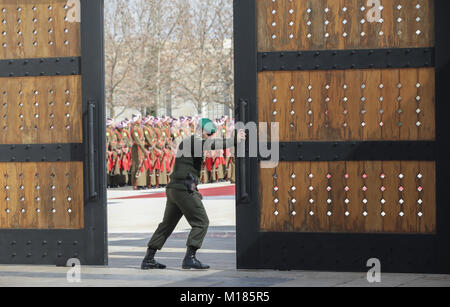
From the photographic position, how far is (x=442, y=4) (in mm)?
10078

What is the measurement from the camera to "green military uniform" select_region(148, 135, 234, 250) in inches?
437

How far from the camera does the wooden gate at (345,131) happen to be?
401 inches

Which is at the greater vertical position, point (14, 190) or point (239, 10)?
point (239, 10)

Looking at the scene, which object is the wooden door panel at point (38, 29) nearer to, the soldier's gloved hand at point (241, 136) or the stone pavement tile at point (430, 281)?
the soldier's gloved hand at point (241, 136)

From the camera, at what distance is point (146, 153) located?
28.0 meters

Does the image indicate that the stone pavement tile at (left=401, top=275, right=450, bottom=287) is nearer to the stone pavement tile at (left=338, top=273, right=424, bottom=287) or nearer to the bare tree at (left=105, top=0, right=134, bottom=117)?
the stone pavement tile at (left=338, top=273, right=424, bottom=287)

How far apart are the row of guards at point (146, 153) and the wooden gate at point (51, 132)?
15.8 meters

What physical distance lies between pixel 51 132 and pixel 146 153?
16.8 metres

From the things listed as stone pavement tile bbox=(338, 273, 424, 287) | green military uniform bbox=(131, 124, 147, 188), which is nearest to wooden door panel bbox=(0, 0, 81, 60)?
stone pavement tile bbox=(338, 273, 424, 287)

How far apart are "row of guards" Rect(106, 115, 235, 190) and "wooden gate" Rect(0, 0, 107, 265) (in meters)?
15.8

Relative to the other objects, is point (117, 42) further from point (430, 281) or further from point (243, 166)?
point (430, 281)

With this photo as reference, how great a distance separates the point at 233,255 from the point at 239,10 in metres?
3.15

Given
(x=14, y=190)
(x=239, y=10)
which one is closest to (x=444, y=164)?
(x=239, y=10)

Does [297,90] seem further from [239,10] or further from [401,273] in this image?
[401,273]
